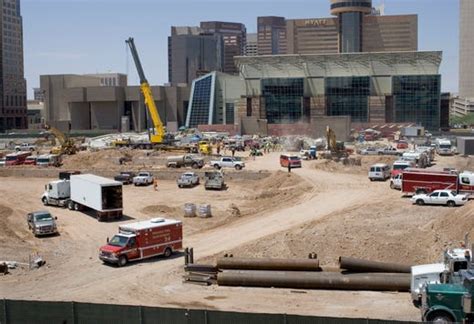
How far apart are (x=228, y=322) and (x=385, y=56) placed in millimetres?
112376

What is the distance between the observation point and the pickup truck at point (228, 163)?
61.9 m

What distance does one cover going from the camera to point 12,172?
66.8m

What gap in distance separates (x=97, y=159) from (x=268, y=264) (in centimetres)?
5142

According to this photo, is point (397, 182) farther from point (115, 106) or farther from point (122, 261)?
point (115, 106)

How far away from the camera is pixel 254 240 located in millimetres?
Answer: 31844

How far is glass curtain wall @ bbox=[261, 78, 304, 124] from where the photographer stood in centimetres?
12688

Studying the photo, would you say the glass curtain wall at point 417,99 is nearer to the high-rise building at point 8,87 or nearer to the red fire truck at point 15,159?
the red fire truck at point 15,159

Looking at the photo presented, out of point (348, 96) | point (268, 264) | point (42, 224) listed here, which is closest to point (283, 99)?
point (348, 96)

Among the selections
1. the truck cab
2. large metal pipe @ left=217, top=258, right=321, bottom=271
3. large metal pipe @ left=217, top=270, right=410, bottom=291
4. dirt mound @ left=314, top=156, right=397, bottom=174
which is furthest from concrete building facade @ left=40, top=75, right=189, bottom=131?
the truck cab

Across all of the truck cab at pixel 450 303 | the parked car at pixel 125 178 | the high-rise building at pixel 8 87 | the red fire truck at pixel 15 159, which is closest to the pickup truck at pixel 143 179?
the parked car at pixel 125 178

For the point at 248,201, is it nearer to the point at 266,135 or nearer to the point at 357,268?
the point at 357,268

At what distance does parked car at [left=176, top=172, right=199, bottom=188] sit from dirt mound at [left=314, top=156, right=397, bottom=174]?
1129 cm

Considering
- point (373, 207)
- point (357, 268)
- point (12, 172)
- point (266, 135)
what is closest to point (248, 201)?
point (373, 207)

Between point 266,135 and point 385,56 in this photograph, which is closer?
point 266,135
